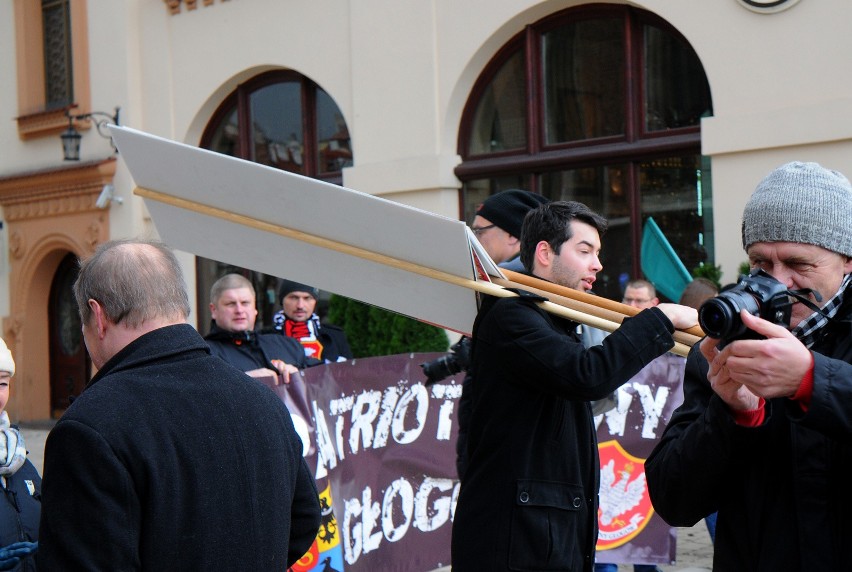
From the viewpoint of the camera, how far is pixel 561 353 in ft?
10.1

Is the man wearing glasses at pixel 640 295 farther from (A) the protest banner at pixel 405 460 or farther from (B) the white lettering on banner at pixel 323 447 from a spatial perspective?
(B) the white lettering on banner at pixel 323 447

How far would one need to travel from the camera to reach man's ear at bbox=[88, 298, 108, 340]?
2.37 meters

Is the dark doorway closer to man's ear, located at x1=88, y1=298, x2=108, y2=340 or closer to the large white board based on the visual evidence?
the large white board

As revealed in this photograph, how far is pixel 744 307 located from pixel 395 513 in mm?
4392

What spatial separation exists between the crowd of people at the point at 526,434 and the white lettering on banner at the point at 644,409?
10.1 feet

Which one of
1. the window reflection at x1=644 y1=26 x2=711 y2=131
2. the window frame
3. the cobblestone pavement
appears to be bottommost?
the cobblestone pavement

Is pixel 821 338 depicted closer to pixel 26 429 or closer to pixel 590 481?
pixel 590 481

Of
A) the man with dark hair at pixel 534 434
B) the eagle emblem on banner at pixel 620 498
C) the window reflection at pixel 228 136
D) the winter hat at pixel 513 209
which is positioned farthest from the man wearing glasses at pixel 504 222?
the window reflection at pixel 228 136

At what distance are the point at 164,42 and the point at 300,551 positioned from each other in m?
12.1

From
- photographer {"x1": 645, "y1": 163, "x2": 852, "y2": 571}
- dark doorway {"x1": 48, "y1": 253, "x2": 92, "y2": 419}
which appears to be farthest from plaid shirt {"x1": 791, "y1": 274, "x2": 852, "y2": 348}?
dark doorway {"x1": 48, "y1": 253, "x2": 92, "y2": 419}

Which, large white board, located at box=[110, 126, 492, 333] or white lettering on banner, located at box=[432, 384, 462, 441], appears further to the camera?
white lettering on banner, located at box=[432, 384, 462, 441]

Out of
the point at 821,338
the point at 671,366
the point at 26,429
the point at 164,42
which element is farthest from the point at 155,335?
the point at 26,429

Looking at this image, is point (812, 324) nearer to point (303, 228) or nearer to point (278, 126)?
point (303, 228)

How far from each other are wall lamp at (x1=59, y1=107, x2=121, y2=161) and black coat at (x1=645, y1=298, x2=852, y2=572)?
1302 centimetres
